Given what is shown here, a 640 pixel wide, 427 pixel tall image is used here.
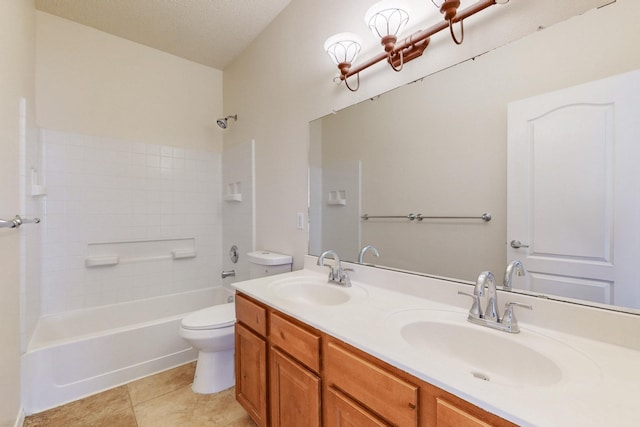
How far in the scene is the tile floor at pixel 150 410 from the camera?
160cm

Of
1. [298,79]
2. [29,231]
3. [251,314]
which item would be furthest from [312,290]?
[29,231]

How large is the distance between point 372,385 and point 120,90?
299 centimetres

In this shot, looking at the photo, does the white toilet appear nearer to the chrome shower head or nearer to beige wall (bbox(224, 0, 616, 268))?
beige wall (bbox(224, 0, 616, 268))

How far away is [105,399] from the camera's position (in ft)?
5.99

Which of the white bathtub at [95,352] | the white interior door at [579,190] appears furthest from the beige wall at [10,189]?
the white interior door at [579,190]

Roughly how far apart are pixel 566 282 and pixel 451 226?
0.42m

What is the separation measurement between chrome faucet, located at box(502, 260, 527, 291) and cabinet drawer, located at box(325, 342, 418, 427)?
541mm

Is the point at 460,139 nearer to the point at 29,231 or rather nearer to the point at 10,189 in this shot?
the point at 10,189

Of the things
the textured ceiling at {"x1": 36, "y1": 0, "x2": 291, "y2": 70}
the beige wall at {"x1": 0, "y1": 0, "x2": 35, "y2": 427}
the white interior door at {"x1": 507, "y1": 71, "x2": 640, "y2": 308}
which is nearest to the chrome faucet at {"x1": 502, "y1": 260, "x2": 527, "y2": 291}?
the white interior door at {"x1": 507, "y1": 71, "x2": 640, "y2": 308}

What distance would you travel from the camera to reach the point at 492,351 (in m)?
0.88

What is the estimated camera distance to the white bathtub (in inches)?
67.5

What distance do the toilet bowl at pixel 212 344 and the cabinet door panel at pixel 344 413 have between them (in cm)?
108

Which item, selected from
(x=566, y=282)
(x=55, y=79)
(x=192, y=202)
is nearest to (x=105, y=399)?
(x=192, y=202)

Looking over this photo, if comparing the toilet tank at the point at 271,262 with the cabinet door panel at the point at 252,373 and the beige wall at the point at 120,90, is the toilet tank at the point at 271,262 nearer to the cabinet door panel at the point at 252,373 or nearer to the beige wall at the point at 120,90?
the cabinet door panel at the point at 252,373
